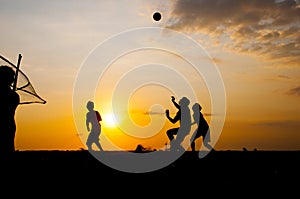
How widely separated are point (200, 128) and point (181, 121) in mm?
946

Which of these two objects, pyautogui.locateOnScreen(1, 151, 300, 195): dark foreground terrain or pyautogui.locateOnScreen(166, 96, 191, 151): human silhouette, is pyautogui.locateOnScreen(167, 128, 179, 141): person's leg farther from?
pyautogui.locateOnScreen(1, 151, 300, 195): dark foreground terrain

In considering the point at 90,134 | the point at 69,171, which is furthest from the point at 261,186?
the point at 90,134

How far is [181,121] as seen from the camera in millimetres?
20734

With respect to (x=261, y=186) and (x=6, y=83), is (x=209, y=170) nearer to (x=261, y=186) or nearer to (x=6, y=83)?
(x=261, y=186)

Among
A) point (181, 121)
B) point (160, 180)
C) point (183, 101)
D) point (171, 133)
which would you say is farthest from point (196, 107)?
point (160, 180)

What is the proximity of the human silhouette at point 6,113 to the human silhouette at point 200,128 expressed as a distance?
1242cm

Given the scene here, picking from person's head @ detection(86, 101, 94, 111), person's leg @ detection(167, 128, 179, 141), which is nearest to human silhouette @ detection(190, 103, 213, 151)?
person's leg @ detection(167, 128, 179, 141)

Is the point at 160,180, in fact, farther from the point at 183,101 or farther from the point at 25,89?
the point at 183,101

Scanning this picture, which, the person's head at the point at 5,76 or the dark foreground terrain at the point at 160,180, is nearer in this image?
the person's head at the point at 5,76

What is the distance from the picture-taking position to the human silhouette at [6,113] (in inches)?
360

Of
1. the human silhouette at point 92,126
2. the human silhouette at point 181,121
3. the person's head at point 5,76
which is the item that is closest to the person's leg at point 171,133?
the human silhouette at point 181,121

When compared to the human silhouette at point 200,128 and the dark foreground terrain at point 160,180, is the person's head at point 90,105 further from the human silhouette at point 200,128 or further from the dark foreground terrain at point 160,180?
the dark foreground terrain at point 160,180

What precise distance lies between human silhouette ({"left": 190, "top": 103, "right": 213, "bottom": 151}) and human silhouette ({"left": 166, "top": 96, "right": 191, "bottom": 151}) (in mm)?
326

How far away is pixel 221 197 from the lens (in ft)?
30.2
